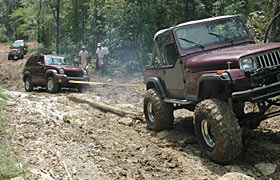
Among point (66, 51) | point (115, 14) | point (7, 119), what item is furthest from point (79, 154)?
point (66, 51)

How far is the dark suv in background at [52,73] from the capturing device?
1279cm

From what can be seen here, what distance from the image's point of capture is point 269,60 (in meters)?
4.36

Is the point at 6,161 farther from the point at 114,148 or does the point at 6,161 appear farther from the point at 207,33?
the point at 207,33

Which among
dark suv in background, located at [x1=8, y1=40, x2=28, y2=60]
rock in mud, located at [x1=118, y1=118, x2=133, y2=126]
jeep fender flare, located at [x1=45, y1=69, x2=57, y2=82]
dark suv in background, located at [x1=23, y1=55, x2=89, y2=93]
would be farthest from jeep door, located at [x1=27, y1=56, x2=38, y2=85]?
dark suv in background, located at [x1=8, y1=40, x2=28, y2=60]

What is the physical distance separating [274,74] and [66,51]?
24.8 metres

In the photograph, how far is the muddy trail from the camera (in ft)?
13.6

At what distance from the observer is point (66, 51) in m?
27.4

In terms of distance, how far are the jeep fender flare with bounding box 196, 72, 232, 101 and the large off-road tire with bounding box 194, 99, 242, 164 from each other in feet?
1.05

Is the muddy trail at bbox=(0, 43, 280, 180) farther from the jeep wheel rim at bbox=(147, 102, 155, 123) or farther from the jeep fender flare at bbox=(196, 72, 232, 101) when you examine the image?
the jeep fender flare at bbox=(196, 72, 232, 101)

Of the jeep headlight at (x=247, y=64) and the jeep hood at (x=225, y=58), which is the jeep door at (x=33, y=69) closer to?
the jeep hood at (x=225, y=58)

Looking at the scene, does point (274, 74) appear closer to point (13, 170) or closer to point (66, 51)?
point (13, 170)

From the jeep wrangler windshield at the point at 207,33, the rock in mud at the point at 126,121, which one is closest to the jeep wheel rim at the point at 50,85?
the rock in mud at the point at 126,121

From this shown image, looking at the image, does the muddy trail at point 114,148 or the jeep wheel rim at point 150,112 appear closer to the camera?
the muddy trail at point 114,148

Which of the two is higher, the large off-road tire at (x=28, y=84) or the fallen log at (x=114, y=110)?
the large off-road tire at (x=28, y=84)
